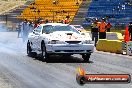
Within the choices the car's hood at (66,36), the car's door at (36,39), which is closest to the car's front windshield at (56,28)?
the car's door at (36,39)

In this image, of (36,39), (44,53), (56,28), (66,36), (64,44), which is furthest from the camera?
(36,39)

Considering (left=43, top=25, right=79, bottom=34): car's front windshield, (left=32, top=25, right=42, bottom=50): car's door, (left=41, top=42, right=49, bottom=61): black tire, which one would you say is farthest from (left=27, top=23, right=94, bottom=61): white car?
(left=32, top=25, right=42, bottom=50): car's door

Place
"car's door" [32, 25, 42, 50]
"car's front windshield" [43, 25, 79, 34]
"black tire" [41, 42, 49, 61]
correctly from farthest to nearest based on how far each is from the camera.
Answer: "car's door" [32, 25, 42, 50] → "car's front windshield" [43, 25, 79, 34] → "black tire" [41, 42, 49, 61]

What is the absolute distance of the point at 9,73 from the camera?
11.6 meters

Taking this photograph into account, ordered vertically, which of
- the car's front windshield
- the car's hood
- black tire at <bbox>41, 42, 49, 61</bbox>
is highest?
the car's front windshield

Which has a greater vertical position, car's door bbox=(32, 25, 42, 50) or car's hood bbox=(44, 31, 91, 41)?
car's hood bbox=(44, 31, 91, 41)

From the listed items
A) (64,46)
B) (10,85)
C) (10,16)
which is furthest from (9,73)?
(10,16)

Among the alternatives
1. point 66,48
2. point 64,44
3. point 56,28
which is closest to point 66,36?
point 64,44

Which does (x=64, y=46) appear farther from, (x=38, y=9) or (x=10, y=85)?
(x=38, y=9)

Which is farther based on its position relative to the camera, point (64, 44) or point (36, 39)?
point (36, 39)

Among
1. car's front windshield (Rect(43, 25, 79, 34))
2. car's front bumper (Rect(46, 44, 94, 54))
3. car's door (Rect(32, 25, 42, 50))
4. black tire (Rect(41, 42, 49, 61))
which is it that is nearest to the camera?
car's front bumper (Rect(46, 44, 94, 54))

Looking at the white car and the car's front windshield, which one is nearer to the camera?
the white car

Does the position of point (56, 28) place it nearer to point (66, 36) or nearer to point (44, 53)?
point (66, 36)

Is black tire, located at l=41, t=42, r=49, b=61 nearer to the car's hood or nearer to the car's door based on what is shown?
the car's hood
